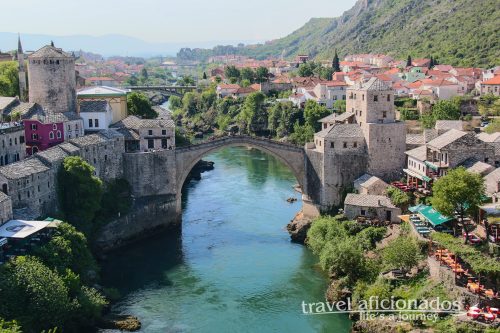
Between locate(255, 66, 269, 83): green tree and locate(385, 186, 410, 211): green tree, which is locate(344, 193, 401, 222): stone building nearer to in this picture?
locate(385, 186, 410, 211): green tree

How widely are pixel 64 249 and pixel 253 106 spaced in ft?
158

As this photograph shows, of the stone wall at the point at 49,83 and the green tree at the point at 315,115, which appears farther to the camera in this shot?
the green tree at the point at 315,115

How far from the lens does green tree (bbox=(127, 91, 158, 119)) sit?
54594mm

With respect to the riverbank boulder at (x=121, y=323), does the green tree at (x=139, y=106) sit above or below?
above

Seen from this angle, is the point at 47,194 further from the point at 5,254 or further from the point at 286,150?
the point at 286,150

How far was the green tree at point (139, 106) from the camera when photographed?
54.6m

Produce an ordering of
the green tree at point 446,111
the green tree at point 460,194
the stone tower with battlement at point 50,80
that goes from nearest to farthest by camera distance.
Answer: the green tree at point 460,194 < the stone tower with battlement at point 50,80 < the green tree at point 446,111

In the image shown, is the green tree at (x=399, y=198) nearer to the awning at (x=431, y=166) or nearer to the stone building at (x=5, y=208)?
the awning at (x=431, y=166)

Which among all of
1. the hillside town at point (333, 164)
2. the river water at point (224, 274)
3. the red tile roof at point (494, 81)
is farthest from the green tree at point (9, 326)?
the red tile roof at point (494, 81)

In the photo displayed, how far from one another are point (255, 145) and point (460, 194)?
18243 mm

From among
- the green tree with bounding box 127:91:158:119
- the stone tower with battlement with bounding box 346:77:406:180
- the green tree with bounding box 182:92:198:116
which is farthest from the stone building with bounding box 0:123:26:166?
the green tree with bounding box 182:92:198:116

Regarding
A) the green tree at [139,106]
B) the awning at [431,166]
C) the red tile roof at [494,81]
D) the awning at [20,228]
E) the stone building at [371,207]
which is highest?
the red tile roof at [494,81]

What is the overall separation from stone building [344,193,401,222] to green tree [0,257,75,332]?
18.0 metres

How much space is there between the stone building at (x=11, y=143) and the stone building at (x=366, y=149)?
1915cm
